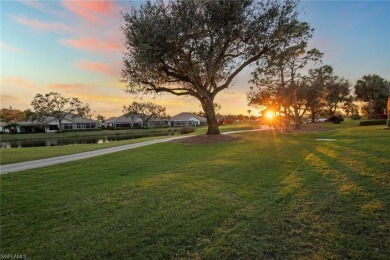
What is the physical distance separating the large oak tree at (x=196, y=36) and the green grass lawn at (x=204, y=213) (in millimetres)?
9355

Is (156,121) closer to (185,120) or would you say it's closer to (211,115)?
(185,120)

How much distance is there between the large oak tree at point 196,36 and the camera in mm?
14562

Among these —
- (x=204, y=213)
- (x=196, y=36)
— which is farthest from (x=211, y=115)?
(x=204, y=213)

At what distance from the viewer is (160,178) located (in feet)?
24.3

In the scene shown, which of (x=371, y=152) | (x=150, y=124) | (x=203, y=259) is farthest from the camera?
(x=150, y=124)

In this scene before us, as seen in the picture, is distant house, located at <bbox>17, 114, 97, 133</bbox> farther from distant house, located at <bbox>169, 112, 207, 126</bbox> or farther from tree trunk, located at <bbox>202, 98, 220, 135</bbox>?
tree trunk, located at <bbox>202, 98, 220, 135</bbox>

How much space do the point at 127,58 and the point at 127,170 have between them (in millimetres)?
11638

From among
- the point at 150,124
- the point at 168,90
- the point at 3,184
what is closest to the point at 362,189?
the point at 3,184

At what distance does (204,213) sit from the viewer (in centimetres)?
471

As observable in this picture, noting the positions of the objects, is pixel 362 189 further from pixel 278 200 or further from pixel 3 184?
pixel 3 184

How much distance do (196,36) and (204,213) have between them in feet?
43.5

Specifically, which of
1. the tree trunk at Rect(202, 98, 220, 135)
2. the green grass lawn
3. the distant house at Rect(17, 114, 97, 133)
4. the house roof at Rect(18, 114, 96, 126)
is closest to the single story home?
the house roof at Rect(18, 114, 96, 126)

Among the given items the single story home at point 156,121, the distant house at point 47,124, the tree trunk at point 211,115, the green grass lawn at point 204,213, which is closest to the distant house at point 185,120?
the single story home at point 156,121

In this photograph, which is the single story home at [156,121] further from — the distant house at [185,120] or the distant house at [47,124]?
the distant house at [47,124]
